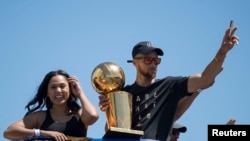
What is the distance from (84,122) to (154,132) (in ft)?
2.59

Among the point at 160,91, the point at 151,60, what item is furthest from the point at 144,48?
the point at 160,91

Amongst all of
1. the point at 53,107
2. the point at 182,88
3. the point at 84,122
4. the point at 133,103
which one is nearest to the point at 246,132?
the point at 182,88

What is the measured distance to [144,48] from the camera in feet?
20.8

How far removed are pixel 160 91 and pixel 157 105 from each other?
0.64ft

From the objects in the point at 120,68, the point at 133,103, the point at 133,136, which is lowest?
the point at 133,136

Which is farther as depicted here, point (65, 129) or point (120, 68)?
point (120, 68)

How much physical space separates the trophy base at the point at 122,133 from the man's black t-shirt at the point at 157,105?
300 mm

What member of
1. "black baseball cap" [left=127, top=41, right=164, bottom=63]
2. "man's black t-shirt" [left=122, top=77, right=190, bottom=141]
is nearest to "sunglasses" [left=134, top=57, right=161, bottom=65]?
"black baseball cap" [left=127, top=41, right=164, bottom=63]

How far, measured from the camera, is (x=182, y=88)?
5.95 metres

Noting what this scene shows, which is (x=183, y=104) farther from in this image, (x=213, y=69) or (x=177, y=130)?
(x=177, y=130)

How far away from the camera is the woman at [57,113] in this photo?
18.6 feet

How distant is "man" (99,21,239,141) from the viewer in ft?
18.9

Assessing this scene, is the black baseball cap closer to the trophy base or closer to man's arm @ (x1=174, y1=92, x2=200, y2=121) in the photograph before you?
man's arm @ (x1=174, y1=92, x2=200, y2=121)

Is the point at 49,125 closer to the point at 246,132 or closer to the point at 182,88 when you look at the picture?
the point at 182,88
